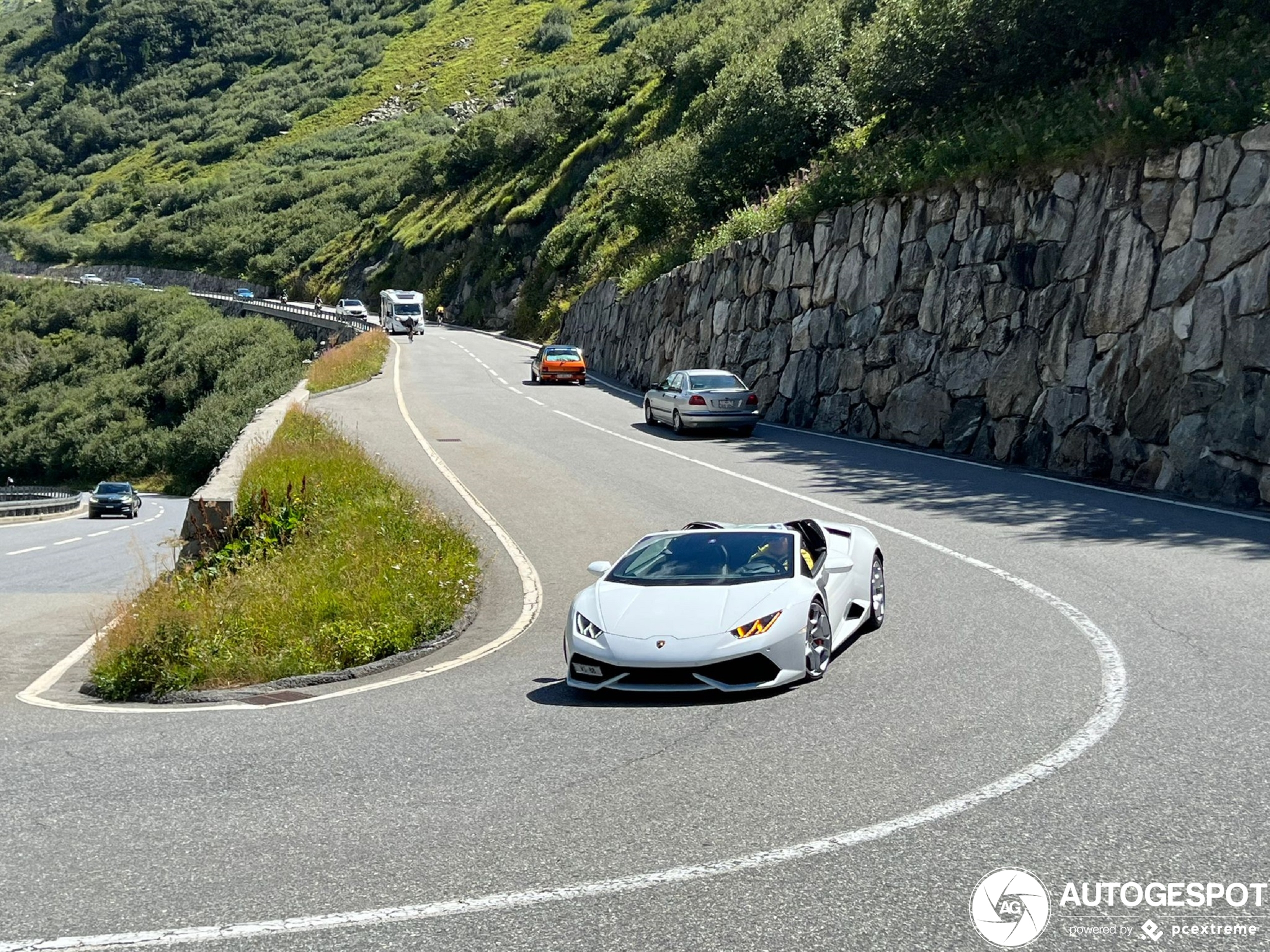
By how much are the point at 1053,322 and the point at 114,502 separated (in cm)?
4948

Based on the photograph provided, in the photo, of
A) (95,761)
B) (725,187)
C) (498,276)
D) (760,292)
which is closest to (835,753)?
(95,761)

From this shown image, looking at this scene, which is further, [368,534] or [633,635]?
[368,534]

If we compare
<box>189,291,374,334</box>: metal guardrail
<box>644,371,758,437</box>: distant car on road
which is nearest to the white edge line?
<box>644,371,758,437</box>: distant car on road

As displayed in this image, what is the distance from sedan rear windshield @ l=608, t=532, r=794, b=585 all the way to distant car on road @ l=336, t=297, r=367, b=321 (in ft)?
263

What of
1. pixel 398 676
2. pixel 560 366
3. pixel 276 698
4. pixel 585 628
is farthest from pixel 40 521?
pixel 585 628

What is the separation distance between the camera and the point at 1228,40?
24.5 m

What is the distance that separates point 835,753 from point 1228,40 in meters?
22.4

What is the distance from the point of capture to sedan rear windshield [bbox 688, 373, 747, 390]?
29.3 meters

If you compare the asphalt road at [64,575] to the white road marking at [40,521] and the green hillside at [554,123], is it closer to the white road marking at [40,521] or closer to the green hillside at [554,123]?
the white road marking at [40,521]

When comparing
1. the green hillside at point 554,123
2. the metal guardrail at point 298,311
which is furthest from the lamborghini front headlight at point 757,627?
the metal guardrail at point 298,311

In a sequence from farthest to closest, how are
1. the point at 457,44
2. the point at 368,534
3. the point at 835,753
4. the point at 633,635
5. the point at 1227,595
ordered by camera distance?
the point at 457,44 < the point at 368,534 < the point at 1227,595 < the point at 633,635 < the point at 835,753

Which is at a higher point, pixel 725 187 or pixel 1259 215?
pixel 725 187

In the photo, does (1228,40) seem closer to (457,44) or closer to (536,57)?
(536,57)

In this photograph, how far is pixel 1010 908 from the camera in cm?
488
